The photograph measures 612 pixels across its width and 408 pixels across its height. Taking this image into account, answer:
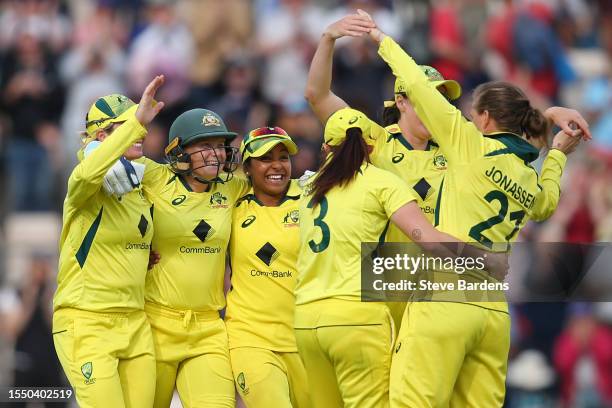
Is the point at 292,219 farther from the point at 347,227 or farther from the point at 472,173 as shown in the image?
the point at 472,173

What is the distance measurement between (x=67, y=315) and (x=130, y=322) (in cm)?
37

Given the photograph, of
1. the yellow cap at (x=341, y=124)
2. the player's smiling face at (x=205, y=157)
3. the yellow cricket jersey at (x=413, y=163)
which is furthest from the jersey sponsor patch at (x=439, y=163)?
the player's smiling face at (x=205, y=157)

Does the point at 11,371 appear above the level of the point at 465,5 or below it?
below

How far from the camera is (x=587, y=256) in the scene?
9.32 meters

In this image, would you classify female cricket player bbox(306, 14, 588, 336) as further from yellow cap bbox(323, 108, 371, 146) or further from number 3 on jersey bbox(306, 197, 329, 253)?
number 3 on jersey bbox(306, 197, 329, 253)

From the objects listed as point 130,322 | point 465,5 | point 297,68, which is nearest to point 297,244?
point 130,322

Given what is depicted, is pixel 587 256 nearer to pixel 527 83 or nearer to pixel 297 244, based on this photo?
pixel 297 244

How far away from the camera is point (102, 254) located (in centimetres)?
790

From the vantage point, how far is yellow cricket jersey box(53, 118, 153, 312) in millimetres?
7855

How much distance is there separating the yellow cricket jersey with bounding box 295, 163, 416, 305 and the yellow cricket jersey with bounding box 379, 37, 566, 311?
27cm

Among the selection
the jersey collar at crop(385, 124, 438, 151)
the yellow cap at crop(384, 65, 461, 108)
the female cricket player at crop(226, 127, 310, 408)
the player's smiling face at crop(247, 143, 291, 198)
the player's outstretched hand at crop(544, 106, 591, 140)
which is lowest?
the female cricket player at crop(226, 127, 310, 408)

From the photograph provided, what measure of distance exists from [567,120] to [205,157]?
223 centimetres

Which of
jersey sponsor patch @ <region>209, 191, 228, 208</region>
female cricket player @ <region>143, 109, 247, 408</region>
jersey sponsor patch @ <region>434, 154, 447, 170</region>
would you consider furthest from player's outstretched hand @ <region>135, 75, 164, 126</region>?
jersey sponsor patch @ <region>434, 154, 447, 170</region>

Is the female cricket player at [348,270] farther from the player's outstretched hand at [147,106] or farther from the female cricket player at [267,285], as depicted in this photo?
the player's outstretched hand at [147,106]
